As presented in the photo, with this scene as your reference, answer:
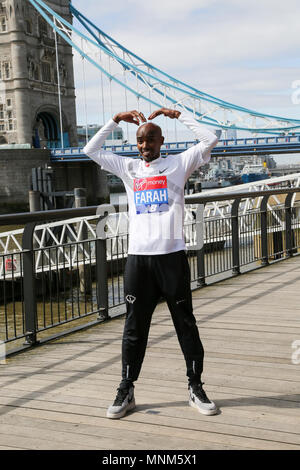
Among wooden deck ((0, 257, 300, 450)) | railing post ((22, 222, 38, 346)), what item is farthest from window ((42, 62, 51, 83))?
railing post ((22, 222, 38, 346))

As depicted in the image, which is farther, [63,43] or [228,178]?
[228,178]

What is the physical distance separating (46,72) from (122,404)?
5984 cm

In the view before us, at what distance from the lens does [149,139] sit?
2918 millimetres

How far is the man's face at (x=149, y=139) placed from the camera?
9.53 feet

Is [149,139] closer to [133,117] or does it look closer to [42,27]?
[133,117]

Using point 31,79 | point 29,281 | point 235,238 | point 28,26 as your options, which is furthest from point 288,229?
point 28,26

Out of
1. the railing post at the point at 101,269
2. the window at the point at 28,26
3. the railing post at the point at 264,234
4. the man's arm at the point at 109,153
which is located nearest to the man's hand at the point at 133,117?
the man's arm at the point at 109,153

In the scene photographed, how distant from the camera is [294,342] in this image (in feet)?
14.2

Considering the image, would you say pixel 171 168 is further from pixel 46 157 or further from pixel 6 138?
pixel 6 138

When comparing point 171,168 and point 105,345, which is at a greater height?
point 171,168

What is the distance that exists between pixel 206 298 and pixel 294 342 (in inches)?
67.1

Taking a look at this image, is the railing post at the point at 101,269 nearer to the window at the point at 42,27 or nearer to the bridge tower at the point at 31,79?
the bridge tower at the point at 31,79

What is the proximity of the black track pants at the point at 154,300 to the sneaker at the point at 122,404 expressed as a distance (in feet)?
0.17

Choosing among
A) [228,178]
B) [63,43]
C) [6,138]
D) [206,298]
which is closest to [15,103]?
[6,138]
